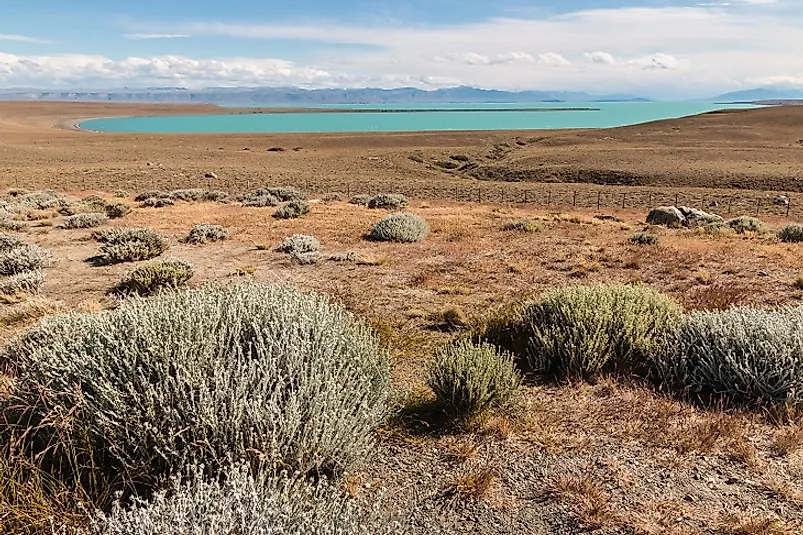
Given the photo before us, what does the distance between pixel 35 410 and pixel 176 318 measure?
1072mm

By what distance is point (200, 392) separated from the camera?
3311mm

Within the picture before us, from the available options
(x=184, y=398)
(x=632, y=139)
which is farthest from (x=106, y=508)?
(x=632, y=139)

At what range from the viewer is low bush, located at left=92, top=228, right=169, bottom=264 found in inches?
482

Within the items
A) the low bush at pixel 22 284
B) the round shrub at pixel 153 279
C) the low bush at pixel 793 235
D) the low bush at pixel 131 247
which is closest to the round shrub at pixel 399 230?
the low bush at pixel 131 247

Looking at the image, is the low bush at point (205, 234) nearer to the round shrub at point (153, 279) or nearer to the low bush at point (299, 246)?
the low bush at point (299, 246)

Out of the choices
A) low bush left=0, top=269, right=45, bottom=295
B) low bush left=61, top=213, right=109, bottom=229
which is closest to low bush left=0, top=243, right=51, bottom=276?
low bush left=0, top=269, right=45, bottom=295

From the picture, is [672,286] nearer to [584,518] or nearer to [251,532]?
[584,518]

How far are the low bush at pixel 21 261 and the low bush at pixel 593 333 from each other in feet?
32.1

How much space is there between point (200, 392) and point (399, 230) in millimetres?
12287

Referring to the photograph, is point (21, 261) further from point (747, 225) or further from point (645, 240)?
point (747, 225)

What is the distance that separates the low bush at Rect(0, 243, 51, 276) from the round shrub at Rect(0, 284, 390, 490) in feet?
26.8

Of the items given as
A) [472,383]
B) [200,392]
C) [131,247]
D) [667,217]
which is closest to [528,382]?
[472,383]

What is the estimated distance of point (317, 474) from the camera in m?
3.54

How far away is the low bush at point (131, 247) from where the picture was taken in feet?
40.2
